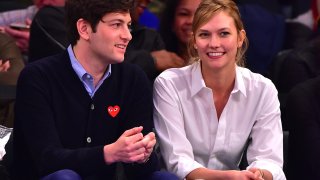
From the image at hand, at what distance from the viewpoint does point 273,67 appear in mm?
4520

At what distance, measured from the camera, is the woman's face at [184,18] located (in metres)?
4.51

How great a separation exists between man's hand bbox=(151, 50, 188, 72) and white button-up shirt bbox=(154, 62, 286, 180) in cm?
81

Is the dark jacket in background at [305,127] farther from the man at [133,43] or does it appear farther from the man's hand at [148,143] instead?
the man at [133,43]

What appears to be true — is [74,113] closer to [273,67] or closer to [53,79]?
[53,79]

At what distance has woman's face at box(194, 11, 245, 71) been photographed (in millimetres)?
3426

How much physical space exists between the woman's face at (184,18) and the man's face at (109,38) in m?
1.33

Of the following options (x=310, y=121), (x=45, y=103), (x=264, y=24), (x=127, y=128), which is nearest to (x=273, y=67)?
(x=264, y=24)

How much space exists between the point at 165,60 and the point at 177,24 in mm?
293

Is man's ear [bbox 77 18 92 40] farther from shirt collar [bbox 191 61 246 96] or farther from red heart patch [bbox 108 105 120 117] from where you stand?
shirt collar [bbox 191 61 246 96]

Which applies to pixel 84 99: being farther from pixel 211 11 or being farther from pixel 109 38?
pixel 211 11

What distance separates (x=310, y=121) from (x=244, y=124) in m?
0.28

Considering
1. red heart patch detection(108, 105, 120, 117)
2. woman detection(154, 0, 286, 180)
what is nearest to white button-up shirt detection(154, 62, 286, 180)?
woman detection(154, 0, 286, 180)

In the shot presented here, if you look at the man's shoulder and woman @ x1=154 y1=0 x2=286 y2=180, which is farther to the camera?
woman @ x1=154 y1=0 x2=286 y2=180

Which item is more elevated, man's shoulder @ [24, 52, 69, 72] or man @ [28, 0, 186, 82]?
man's shoulder @ [24, 52, 69, 72]
